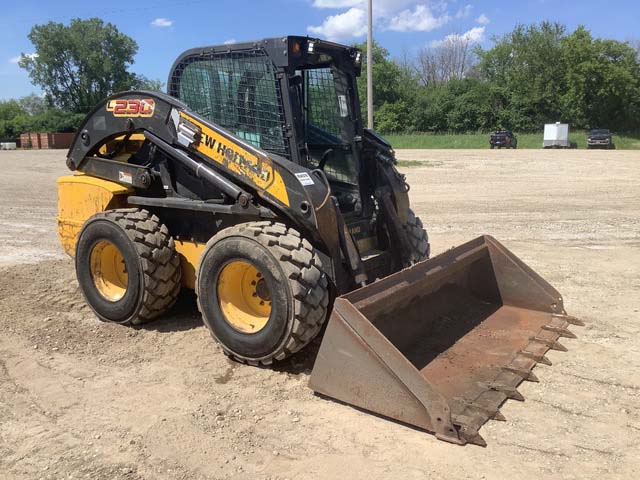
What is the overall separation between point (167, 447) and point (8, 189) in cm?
1660

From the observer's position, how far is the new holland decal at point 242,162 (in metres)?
4.14

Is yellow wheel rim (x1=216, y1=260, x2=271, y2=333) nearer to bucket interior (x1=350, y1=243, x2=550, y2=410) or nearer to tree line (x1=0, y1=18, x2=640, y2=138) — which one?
bucket interior (x1=350, y1=243, x2=550, y2=410)

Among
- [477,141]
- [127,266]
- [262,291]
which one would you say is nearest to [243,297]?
[262,291]

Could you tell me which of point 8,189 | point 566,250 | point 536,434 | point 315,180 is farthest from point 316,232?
point 8,189

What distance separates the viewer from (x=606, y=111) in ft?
163

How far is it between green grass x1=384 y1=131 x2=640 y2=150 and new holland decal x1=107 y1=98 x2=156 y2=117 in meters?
41.8

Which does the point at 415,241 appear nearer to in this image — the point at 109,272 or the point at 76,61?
the point at 109,272

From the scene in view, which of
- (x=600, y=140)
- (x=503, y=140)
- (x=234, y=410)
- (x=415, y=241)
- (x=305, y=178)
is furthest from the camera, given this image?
(x=503, y=140)

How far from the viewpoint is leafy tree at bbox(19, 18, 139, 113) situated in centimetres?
6825

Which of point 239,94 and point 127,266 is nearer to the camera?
point 239,94

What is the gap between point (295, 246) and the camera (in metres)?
3.97

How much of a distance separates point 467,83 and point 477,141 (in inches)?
489

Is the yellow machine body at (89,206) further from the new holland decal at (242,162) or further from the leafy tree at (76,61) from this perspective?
the leafy tree at (76,61)

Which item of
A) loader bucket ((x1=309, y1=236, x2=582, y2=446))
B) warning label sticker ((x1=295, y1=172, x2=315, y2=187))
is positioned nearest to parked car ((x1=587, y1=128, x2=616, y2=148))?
loader bucket ((x1=309, y1=236, x2=582, y2=446))
